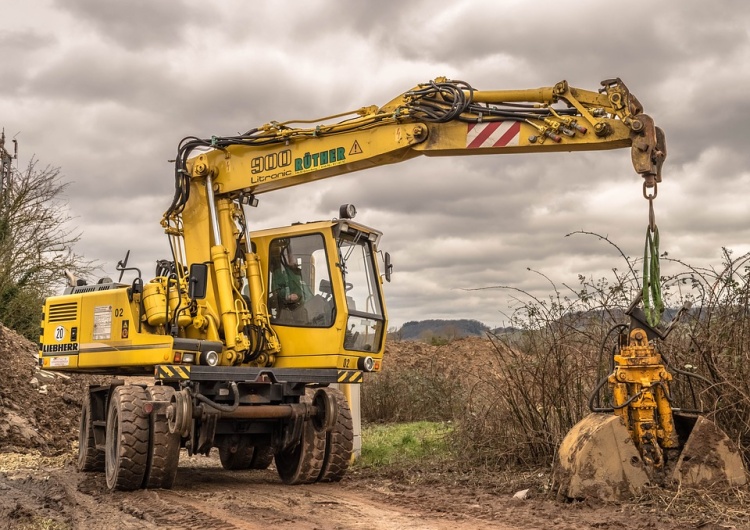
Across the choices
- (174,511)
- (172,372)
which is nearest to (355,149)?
(172,372)

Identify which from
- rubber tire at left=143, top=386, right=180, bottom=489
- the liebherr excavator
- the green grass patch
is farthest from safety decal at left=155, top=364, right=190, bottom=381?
the green grass patch

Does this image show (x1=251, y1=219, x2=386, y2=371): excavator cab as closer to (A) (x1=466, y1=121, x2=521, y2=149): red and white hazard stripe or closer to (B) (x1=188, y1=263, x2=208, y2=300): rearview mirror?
(B) (x1=188, y1=263, x2=208, y2=300): rearview mirror

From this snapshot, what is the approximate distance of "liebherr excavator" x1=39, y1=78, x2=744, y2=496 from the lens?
28.0 feet

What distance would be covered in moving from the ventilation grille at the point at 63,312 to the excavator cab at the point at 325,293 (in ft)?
7.65

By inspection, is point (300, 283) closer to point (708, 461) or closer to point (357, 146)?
point (357, 146)

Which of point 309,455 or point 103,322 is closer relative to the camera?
point 309,455

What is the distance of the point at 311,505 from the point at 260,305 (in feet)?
8.91

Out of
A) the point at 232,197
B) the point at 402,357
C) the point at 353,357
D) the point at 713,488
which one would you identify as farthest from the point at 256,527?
the point at 402,357

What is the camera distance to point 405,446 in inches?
469

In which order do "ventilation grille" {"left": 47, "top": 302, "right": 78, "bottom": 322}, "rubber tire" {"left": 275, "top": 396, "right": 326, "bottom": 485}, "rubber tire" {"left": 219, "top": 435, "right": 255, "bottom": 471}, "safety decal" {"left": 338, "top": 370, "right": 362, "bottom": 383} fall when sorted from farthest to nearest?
"rubber tire" {"left": 219, "top": 435, "right": 255, "bottom": 471} < "ventilation grille" {"left": 47, "top": 302, "right": 78, "bottom": 322} < "safety decal" {"left": 338, "top": 370, "right": 362, "bottom": 383} < "rubber tire" {"left": 275, "top": 396, "right": 326, "bottom": 485}

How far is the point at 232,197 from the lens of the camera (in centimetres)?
1027

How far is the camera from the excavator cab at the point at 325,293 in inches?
375

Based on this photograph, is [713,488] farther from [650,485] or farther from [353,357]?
[353,357]

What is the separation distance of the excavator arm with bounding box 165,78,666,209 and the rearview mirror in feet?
4.34
